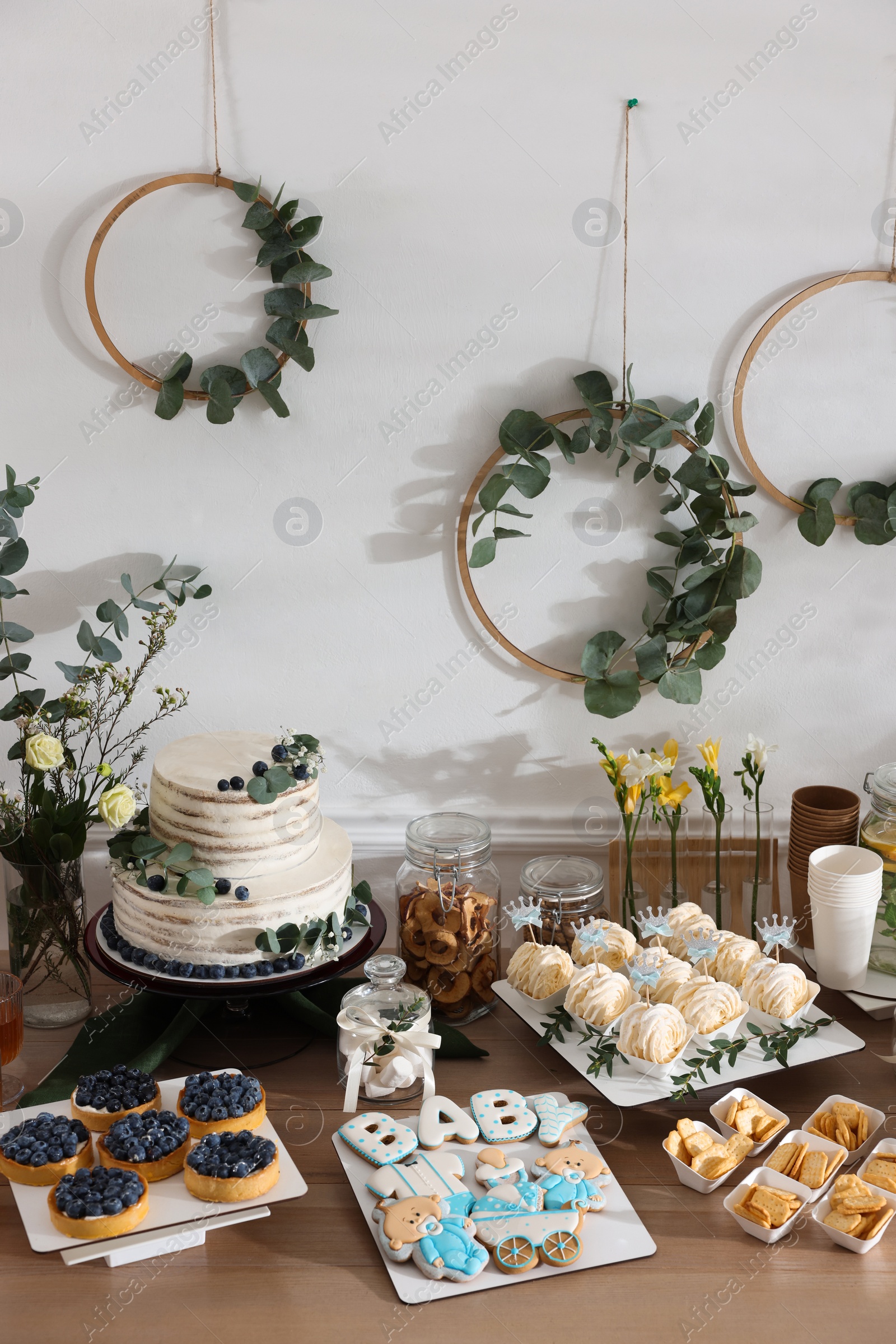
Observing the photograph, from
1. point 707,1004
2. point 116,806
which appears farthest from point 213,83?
point 707,1004

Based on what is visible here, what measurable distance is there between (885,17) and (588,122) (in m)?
0.43

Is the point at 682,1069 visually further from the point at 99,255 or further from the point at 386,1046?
the point at 99,255

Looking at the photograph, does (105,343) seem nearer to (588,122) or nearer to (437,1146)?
(588,122)

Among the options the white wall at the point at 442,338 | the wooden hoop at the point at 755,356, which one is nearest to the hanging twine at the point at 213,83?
the white wall at the point at 442,338

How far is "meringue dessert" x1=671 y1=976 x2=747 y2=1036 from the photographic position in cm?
130

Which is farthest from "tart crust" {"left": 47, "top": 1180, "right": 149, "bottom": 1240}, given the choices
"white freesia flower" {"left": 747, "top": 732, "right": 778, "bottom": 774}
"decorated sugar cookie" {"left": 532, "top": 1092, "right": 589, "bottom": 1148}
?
"white freesia flower" {"left": 747, "top": 732, "right": 778, "bottom": 774}

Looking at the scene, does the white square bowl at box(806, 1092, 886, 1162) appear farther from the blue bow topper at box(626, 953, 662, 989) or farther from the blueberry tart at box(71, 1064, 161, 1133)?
the blueberry tart at box(71, 1064, 161, 1133)

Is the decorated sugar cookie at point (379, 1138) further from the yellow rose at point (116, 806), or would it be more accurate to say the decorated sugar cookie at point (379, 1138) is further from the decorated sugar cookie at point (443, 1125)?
the yellow rose at point (116, 806)

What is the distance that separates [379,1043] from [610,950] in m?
0.34

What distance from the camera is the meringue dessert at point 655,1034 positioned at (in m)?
1.26

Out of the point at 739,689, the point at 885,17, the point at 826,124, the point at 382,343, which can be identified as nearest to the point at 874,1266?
the point at 739,689

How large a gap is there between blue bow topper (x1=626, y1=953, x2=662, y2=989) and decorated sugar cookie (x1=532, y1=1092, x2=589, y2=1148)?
0.16 meters

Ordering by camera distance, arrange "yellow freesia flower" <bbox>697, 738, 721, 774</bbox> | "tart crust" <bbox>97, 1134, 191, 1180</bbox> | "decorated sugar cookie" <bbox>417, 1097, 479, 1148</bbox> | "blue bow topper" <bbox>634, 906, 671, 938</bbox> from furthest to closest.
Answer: "yellow freesia flower" <bbox>697, 738, 721, 774</bbox>
"blue bow topper" <bbox>634, 906, 671, 938</bbox>
"decorated sugar cookie" <bbox>417, 1097, 479, 1148</bbox>
"tart crust" <bbox>97, 1134, 191, 1180</bbox>

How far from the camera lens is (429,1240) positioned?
106cm
